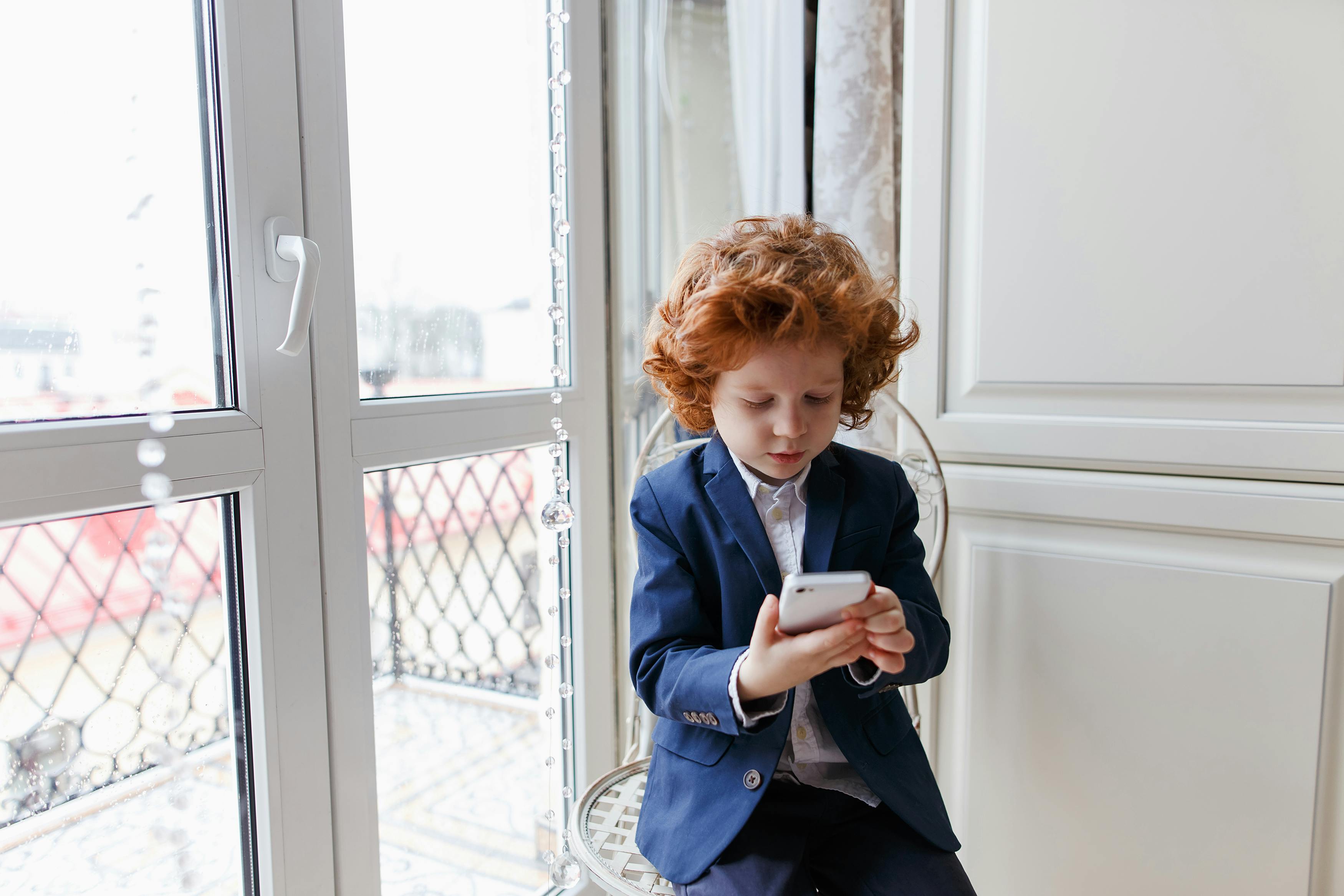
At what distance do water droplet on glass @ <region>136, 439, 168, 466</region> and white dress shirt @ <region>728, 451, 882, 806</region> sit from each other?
22.4 inches

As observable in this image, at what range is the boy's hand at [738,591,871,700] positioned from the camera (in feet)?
2.35

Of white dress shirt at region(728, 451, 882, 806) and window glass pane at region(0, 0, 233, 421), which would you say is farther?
white dress shirt at region(728, 451, 882, 806)

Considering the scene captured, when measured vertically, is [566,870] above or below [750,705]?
below

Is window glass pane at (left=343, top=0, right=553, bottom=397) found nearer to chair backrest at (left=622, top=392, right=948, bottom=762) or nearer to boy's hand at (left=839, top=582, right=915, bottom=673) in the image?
chair backrest at (left=622, top=392, right=948, bottom=762)

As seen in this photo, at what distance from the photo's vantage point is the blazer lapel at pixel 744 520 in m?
0.87

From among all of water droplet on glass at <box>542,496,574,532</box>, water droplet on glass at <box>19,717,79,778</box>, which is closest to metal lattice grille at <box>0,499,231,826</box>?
water droplet on glass at <box>19,717,79,778</box>

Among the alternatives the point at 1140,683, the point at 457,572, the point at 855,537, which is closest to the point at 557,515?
the point at 457,572

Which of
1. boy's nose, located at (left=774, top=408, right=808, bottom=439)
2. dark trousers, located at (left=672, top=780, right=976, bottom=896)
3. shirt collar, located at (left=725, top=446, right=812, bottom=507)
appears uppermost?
boy's nose, located at (left=774, top=408, right=808, bottom=439)

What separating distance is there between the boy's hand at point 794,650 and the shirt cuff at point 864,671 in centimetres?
8

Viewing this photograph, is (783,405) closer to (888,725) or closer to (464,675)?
(888,725)

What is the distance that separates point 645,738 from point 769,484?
594 mm

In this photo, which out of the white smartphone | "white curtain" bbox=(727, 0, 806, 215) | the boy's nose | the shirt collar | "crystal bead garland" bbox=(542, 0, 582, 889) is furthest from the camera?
"white curtain" bbox=(727, 0, 806, 215)

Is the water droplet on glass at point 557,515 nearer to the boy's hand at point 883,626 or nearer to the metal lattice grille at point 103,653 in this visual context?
the metal lattice grille at point 103,653

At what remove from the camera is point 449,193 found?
1.14m
